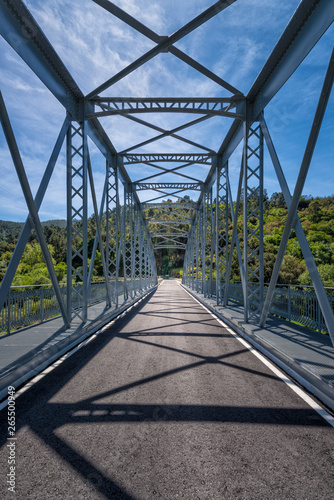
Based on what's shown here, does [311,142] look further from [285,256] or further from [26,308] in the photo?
[285,256]

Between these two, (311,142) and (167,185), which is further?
(167,185)

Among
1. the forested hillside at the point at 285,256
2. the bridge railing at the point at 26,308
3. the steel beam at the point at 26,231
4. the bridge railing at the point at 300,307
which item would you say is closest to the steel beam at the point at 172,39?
the steel beam at the point at 26,231

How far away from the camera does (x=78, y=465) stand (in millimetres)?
2701

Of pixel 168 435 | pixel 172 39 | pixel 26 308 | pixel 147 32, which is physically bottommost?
pixel 168 435

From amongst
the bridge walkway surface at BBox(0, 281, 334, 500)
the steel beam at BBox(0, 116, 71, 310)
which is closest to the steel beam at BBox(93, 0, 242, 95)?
the steel beam at BBox(0, 116, 71, 310)

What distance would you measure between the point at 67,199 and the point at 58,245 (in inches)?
2739

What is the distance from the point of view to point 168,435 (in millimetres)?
3213

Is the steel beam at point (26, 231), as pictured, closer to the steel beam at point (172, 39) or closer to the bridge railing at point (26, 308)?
the steel beam at point (172, 39)

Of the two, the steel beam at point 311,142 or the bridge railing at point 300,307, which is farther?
the bridge railing at point 300,307

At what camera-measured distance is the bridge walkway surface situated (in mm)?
2430

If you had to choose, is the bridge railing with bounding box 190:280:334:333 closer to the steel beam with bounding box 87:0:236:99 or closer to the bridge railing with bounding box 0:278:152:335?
the bridge railing with bounding box 0:278:152:335

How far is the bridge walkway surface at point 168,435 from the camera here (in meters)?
2.43

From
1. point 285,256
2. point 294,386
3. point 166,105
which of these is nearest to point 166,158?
point 166,105

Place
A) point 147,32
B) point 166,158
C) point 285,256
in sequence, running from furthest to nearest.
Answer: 1. point 285,256
2. point 166,158
3. point 147,32
